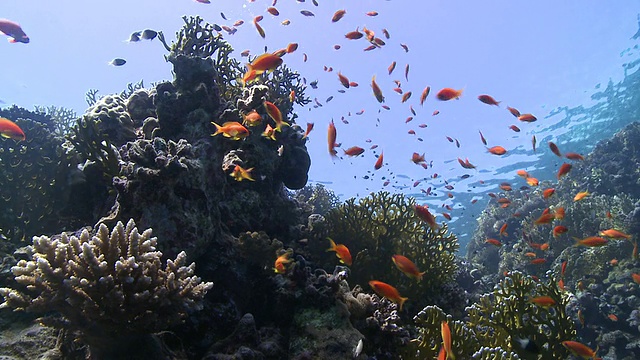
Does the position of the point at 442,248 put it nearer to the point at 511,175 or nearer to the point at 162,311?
the point at 162,311

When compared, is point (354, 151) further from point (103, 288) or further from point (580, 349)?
point (103, 288)

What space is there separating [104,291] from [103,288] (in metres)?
0.03

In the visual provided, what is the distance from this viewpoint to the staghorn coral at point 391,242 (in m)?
6.87

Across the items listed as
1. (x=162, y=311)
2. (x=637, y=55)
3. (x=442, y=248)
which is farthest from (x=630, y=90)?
(x=162, y=311)

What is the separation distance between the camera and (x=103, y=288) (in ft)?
9.86

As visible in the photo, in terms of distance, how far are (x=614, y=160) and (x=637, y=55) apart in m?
17.3

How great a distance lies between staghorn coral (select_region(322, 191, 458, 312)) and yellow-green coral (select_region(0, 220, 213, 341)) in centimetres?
428

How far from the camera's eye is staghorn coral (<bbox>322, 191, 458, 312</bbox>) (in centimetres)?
687

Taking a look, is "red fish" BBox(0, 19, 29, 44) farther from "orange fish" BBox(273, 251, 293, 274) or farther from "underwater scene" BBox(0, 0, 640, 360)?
"orange fish" BBox(273, 251, 293, 274)

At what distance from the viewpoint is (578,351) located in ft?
16.4

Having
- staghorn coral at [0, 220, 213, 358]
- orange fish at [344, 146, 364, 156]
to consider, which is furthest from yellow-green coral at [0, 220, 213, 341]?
orange fish at [344, 146, 364, 156]

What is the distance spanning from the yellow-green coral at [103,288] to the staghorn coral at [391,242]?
4275mm

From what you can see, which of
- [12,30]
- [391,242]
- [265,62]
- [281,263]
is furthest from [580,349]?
[12,30]

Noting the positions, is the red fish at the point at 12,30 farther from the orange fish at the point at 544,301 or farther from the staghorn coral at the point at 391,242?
the orange fish at the point at 544,301
